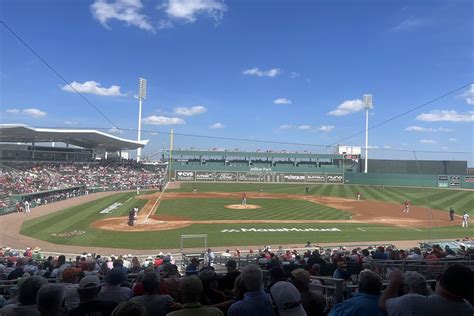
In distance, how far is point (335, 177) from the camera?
3083 inches

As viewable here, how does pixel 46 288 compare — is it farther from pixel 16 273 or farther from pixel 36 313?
pixel 16 273

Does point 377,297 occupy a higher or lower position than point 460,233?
higher

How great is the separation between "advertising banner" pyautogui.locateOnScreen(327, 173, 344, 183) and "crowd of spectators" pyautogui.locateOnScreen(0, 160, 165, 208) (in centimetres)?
3391

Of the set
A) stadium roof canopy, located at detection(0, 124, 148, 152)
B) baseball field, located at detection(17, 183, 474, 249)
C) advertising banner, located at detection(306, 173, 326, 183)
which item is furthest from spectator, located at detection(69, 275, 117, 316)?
advertising banner, located at detection(306, 173, 326, 183)

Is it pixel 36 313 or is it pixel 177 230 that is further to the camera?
pixel 177 230

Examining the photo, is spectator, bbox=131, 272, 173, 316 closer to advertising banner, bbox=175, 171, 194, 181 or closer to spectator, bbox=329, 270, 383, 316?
spectator, bbox=329, 270, 383, 316

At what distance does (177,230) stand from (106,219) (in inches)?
306

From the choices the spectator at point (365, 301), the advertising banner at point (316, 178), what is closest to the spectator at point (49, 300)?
the spectator at point (365, 301)

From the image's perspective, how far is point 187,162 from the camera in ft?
258

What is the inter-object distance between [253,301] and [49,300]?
1910 mm

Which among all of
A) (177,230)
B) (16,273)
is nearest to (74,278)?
(16,273)

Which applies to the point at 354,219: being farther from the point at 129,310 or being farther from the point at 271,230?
the point at 129,310

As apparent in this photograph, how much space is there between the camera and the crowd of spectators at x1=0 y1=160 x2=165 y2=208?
138ft

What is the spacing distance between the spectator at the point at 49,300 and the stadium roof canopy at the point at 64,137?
53.0 meters
